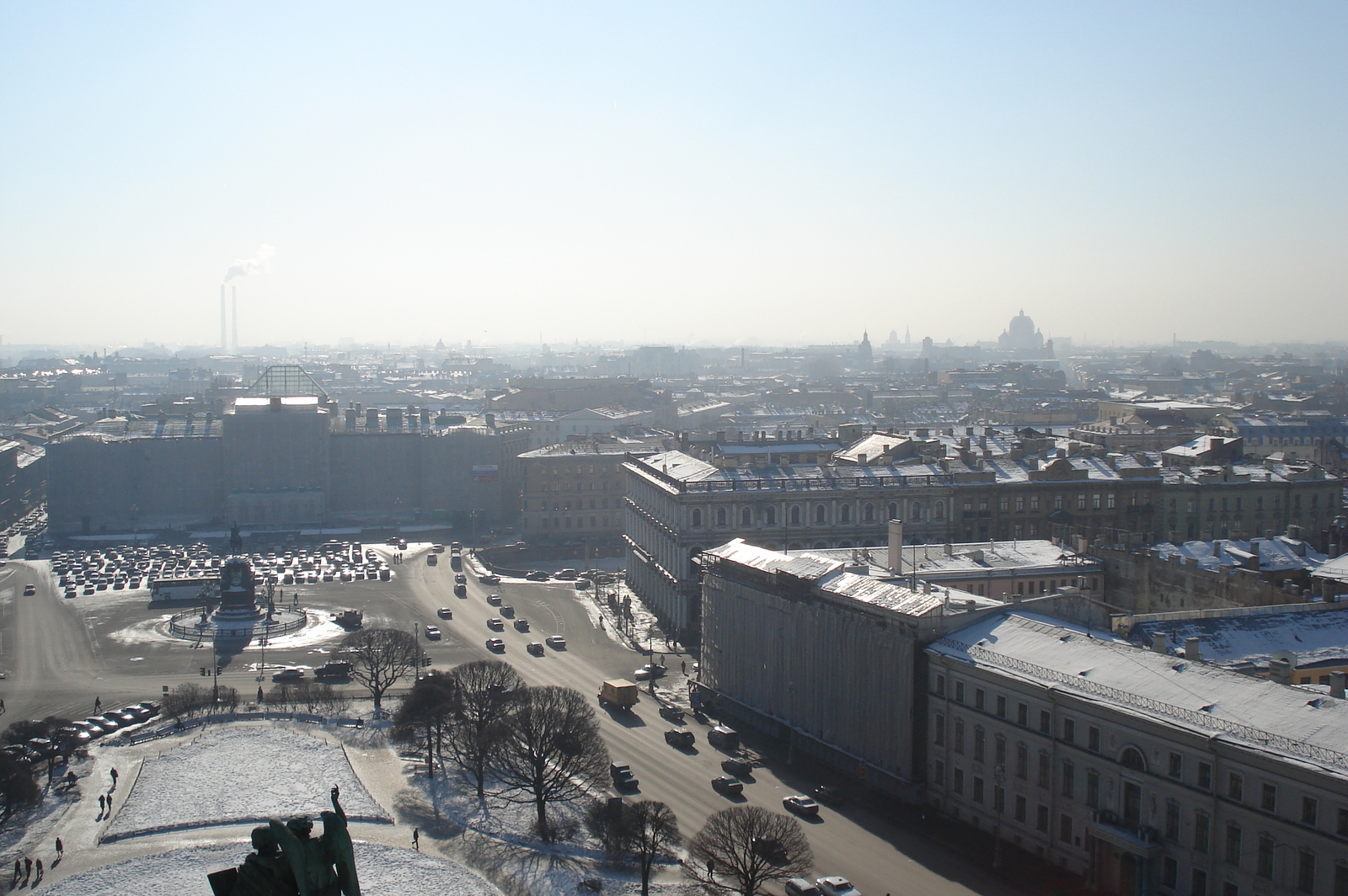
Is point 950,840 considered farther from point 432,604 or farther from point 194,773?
point 432,604

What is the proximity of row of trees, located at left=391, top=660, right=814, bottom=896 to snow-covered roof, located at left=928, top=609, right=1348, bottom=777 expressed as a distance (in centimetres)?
786

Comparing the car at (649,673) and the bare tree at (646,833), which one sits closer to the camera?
the bare tree at (646,833)

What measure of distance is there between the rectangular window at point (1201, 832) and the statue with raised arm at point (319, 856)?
21349 millimetres

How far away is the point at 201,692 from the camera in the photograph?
4978 centimetres

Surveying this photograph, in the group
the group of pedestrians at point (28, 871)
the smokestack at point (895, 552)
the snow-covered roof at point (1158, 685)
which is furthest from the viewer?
the smokestack at point (895, 552)

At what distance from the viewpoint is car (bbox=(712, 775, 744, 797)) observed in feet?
127

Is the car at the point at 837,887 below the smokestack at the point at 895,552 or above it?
below

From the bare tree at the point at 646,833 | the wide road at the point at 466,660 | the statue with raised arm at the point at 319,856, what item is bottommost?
the wide road at the point at 466,660

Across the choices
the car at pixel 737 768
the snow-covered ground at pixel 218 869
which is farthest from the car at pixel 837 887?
the car at pixel 737 768

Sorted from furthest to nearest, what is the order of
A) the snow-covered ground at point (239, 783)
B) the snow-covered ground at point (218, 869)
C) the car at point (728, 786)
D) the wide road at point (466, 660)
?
the car at point (728, 786), the snow-covered ground at point (239, 783), the wide road at point (466, 660), the snow-covered ground at point (218, 869)

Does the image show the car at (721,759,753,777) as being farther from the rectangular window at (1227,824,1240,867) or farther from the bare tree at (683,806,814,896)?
the rectangular window at (1227,824,1240,867)

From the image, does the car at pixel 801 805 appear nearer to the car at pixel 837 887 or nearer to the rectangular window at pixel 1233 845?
the car at pixel 837 887

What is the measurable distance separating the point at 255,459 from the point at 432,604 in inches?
1781

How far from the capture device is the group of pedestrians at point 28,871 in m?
33.5
